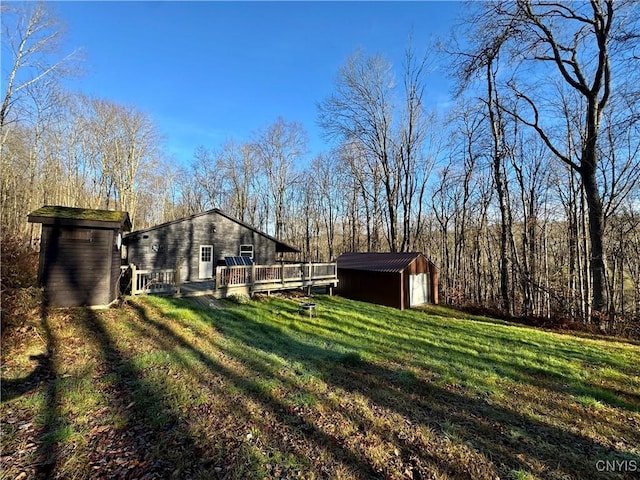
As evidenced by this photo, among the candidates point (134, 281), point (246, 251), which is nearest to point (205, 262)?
point (246, 251)

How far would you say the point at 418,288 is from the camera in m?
15.8

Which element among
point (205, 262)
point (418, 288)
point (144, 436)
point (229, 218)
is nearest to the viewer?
point (144, 436)

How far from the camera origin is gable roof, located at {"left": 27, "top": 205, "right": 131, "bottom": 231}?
745 cm

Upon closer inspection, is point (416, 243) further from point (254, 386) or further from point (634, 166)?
point (254, 386)

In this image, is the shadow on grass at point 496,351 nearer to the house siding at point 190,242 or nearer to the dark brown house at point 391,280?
the dark brown house at point 391,280

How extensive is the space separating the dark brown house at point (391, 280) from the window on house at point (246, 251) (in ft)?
18.3

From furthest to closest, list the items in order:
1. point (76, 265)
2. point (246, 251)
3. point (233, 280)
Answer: point (246, 251)
point (233, 280)
point (76, 265)

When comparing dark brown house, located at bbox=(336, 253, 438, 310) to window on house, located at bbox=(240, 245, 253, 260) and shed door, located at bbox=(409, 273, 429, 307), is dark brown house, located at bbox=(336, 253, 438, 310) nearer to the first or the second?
shed door, located at bbox=(409, 273, 429, 307)

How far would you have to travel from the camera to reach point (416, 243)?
25703mm

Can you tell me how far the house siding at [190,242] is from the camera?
45.4 ft

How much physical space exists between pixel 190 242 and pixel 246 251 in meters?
3.11

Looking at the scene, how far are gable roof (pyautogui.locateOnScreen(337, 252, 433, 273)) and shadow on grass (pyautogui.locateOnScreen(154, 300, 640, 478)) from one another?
9753 millimetres

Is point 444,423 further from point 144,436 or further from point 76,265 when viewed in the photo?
point 76,265

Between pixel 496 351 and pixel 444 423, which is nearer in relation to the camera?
pixel 444 423
